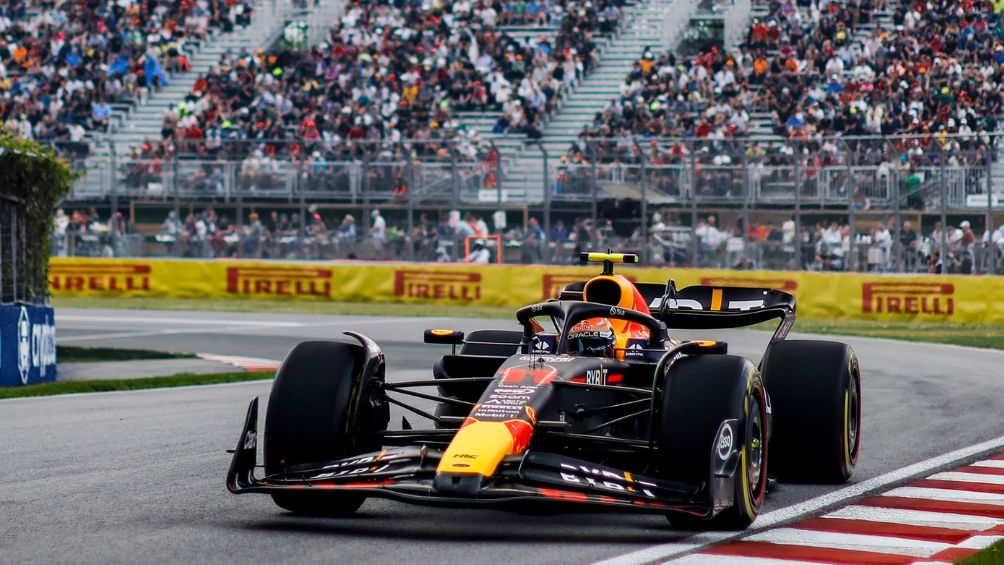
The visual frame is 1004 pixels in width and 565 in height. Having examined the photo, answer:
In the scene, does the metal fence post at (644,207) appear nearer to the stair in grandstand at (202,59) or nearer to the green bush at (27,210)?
the green bush at (27,210)

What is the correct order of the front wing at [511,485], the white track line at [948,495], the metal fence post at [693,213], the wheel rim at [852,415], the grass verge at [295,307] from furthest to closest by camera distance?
the grass verge at [295,307], the metal fence post at [693,213], the wheel rim at [852,415], the white track line at [948,495], the front wing at [511,485]

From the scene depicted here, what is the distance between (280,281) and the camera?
31078 mm

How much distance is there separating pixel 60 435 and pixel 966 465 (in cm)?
623

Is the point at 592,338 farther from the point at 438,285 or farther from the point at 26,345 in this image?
the point at 438,285

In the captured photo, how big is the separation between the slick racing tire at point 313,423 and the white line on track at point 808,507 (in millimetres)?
1622

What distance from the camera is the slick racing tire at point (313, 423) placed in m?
7.51

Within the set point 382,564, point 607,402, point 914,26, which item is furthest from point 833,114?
point 382,564

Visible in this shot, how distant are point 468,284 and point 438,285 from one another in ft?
2.28

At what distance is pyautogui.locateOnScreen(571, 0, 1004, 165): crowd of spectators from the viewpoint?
2972cm

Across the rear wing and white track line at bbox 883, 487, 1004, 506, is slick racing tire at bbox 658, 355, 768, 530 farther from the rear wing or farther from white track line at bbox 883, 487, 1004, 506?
the rear wing

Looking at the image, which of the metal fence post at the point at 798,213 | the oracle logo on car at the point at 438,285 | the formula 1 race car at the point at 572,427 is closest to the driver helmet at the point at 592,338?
the formula 1 race car at the point at 572,427

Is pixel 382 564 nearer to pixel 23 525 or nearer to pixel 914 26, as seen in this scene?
pixel 23 525

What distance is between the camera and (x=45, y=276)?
16.1 meters

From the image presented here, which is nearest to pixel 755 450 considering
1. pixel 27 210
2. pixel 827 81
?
pixel 27 210
